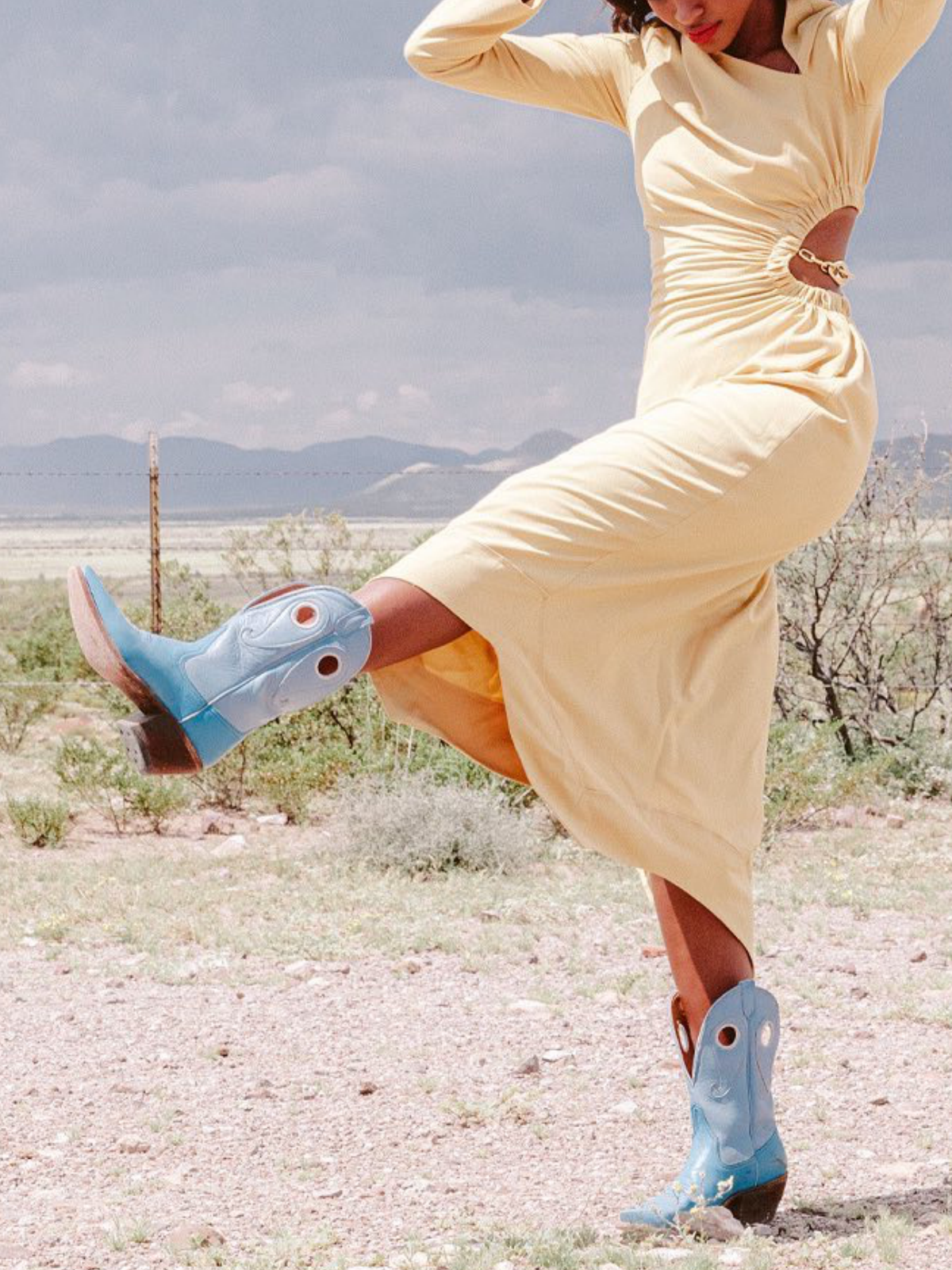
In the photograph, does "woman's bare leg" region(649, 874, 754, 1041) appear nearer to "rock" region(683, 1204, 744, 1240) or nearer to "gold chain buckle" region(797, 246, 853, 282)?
"rock" region(683, 1204, 744, 1240)

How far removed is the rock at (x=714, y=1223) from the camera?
305 cm

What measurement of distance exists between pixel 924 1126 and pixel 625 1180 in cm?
89

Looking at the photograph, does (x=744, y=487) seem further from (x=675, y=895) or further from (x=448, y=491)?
(x=448, y=491)

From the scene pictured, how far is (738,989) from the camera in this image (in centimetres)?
303

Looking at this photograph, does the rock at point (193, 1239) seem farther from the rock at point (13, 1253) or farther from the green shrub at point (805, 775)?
the green shrub at point (805, 775)

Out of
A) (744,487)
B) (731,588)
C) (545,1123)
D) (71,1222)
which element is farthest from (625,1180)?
(744,487)

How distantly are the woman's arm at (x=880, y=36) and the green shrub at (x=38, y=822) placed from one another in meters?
6.15

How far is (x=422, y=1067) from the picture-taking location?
180 inches

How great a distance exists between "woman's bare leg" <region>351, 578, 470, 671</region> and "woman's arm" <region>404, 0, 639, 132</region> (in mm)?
1156

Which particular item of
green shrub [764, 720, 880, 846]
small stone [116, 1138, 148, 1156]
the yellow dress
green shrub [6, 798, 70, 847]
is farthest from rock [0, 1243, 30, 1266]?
green shrub [764, 720, 880, 846]

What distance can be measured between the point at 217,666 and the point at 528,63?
56.9 inches

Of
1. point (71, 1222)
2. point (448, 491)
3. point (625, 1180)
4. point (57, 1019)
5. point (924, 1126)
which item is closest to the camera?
point (71, 1222)

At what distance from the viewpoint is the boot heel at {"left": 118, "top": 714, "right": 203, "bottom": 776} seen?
2363 mm

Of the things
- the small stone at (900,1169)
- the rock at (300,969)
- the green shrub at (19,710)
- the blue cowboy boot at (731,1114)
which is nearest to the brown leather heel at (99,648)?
the blue cowboy boot at (731,1114)
